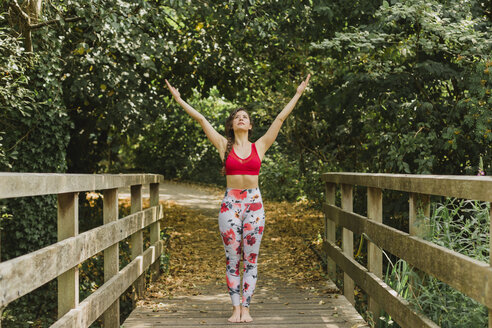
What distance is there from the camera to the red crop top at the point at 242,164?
453cm

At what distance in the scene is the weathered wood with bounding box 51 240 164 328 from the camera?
3073 millimetres

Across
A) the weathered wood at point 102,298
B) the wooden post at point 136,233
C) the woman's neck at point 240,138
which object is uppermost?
the woman's neck at point 240,138

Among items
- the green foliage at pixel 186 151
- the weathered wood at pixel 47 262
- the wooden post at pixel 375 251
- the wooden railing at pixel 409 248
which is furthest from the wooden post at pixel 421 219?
the green foliage at pixel 186 151

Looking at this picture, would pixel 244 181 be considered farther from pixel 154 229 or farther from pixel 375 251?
pixel 154 229

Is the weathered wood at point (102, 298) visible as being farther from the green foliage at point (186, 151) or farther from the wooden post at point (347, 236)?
the green foliage at point (186, 151)

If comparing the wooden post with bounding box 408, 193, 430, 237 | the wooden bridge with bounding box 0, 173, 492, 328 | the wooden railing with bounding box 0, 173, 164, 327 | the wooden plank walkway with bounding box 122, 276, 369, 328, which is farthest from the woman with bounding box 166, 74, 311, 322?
the wooden post with bounding box 408, 193, 430, 237

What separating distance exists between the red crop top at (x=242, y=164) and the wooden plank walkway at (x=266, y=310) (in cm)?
135

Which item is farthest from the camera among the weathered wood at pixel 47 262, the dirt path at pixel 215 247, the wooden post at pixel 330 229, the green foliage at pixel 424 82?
the dirt path at pixel 215 247

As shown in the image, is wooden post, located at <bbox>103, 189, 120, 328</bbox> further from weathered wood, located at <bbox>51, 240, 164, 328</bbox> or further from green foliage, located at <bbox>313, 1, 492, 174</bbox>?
green foliage, located at <bbox>313, 1, 492, 174</bbox>

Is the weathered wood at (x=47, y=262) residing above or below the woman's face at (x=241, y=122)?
below

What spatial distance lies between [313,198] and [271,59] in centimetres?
405

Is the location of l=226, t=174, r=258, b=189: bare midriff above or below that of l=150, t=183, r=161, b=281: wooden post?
above

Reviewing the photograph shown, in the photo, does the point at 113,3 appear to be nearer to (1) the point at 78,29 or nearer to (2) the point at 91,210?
(1) the point at 78,29

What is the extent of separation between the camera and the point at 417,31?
6.70m
